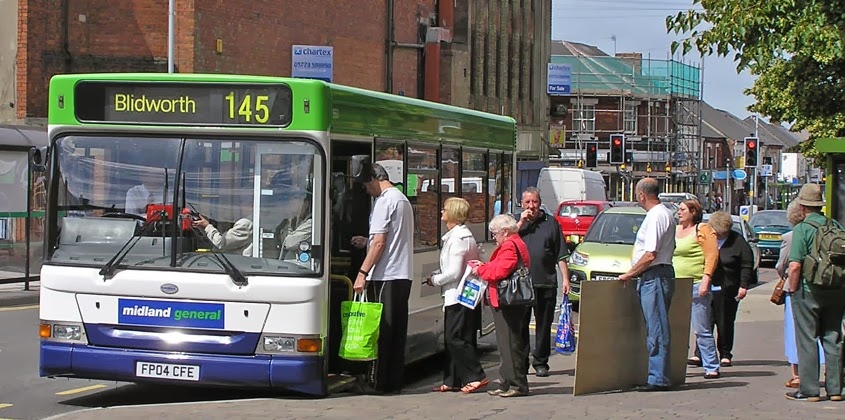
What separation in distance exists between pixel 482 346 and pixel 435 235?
284 centimetres

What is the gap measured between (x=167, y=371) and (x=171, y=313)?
1.45 feet

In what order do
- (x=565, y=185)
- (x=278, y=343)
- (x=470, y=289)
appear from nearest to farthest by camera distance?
(x=278, y=343) → (x=470, y=289) → (x=565, y=185)

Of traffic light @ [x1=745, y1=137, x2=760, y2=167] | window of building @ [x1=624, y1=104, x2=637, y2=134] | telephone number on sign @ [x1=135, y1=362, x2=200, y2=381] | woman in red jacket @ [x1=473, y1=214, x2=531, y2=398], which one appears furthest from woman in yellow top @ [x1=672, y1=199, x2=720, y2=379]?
window of building @ [x1=624, y1=104, x2=637, y2=134]

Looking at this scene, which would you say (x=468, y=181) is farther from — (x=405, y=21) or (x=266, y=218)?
(x=405, y=21)

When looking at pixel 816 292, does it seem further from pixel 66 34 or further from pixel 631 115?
pixel 631 115

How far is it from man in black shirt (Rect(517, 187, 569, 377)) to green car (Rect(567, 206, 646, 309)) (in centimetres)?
564

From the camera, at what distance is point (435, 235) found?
1164 centimetres

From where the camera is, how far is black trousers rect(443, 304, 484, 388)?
10.1 metres

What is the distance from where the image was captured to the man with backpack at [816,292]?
9.55m

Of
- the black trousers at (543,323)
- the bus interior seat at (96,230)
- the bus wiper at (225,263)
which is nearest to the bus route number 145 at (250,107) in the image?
the bus wiper at (225,263)

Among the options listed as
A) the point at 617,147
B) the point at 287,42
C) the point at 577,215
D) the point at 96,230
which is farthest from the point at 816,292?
the point at 617,147

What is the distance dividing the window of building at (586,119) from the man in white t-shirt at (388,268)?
76464 mm

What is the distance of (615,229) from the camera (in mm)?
20078

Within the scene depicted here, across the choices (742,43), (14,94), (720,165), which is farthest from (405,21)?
(720,165)
